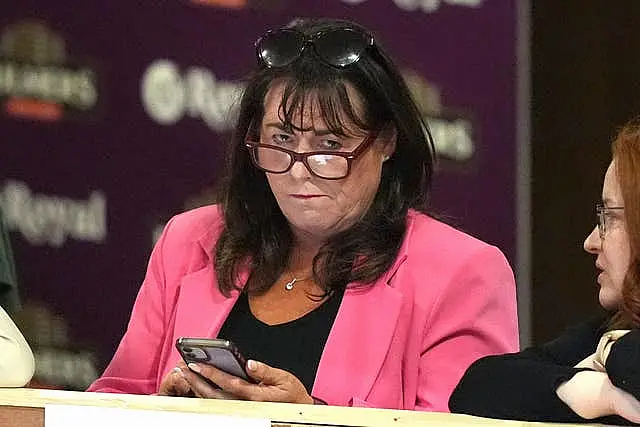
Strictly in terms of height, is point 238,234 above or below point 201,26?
below

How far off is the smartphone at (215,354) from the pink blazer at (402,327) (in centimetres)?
21

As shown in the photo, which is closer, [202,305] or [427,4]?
[202,305]

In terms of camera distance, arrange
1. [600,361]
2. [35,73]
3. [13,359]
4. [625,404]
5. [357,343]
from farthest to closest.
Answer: [35,73] → [357,343] → [13,359] → [600,361] → [625,404]

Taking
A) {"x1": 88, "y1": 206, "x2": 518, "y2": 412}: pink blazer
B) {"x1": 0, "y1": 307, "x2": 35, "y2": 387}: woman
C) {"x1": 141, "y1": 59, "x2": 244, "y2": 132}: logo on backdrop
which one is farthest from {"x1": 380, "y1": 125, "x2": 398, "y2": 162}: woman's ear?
{"x1": 141, "y1": 59, "x2": 244, "y2": 132}: logo on backdrop

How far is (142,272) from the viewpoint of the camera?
10.9 ft

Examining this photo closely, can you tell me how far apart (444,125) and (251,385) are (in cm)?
145

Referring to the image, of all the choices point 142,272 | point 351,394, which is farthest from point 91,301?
point 351,394

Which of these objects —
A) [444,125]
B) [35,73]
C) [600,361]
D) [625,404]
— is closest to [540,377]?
[600,361]

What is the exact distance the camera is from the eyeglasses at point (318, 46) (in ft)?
7.98

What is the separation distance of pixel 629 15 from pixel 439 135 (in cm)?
68

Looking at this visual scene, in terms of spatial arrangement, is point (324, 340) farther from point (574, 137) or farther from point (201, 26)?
point (574, 137)

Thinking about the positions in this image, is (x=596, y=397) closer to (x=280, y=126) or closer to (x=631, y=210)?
(x=631, y=210)

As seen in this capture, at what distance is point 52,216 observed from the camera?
326cm

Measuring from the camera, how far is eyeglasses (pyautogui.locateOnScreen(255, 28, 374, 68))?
2.43 metres
